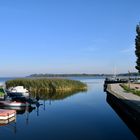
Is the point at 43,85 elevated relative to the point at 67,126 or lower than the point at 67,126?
elevated

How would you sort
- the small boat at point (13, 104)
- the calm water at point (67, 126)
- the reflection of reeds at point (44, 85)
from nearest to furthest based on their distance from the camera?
1. the calm water at point (67, 126)
2. the small boat at point (13, 104)
3. the reflection of reeds at point (44, 85)

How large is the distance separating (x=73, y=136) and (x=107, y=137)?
9.37 ft

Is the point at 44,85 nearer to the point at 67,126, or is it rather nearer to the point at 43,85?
the point at 43,85

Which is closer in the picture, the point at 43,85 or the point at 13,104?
the point at 13,104

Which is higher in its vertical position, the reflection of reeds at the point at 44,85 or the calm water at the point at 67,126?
the reflection of reeds at the point at 44,85

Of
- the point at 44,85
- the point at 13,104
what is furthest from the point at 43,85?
the point at 13,104

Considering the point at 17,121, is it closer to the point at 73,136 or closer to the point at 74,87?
the point at 73,136

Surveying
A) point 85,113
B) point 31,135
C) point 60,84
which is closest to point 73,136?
point 31,135

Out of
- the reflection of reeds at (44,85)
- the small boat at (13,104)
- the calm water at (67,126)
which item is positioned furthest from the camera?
the reflection of reeds at (44,85)

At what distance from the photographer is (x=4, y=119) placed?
3556cm

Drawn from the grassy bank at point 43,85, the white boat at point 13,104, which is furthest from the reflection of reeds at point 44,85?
the white boat at point 13,104

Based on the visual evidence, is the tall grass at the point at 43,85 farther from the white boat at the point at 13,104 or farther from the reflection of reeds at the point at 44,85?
the white boat at the point at 13,104

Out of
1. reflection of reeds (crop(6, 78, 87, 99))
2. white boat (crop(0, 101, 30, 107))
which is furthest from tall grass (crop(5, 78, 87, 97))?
white boat (crop(0, 101, 30, 107))

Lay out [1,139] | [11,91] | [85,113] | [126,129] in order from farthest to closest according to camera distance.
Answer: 1. [11,91]
2. [85,113]
3. [126,129]
4. [1,139]
